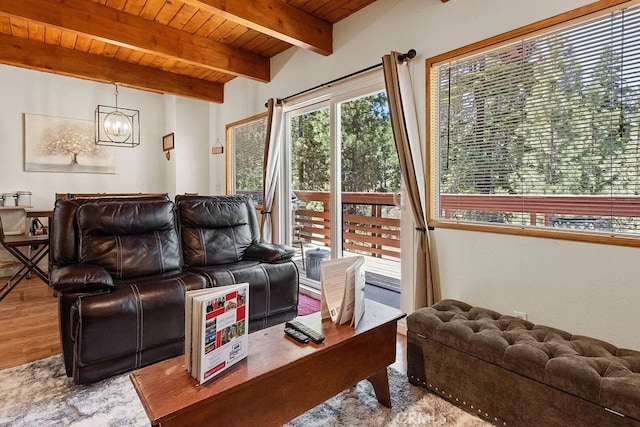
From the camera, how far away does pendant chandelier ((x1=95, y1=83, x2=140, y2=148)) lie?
5.13 metres

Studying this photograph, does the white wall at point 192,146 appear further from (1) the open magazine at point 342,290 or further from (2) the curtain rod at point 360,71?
(1) the open magazine at point 342,290

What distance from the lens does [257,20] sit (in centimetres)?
294

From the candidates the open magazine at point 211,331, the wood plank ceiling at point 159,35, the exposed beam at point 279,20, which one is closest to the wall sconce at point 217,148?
the wood plank ceiling at point 159,35

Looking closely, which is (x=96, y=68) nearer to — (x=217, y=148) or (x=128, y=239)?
(x=217, y=148)

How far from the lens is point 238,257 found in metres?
3.07

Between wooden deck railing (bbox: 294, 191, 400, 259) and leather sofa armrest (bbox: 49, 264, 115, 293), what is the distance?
2070mm

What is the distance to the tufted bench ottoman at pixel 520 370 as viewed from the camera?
4.54 feet

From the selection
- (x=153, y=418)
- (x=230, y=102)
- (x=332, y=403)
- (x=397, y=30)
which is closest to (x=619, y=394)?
(x=332, y=403)

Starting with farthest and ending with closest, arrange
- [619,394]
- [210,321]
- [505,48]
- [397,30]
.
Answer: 1. [397,30]
2. [505,48]
3. [619,394]
4. [210,321]

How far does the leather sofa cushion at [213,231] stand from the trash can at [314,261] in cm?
95

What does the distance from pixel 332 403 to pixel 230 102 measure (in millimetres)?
4497

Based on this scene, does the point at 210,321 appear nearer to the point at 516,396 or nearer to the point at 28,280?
the point at 516,396

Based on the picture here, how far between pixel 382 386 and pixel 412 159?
157cm

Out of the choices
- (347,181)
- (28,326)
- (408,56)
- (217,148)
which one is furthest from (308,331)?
(217,148)
